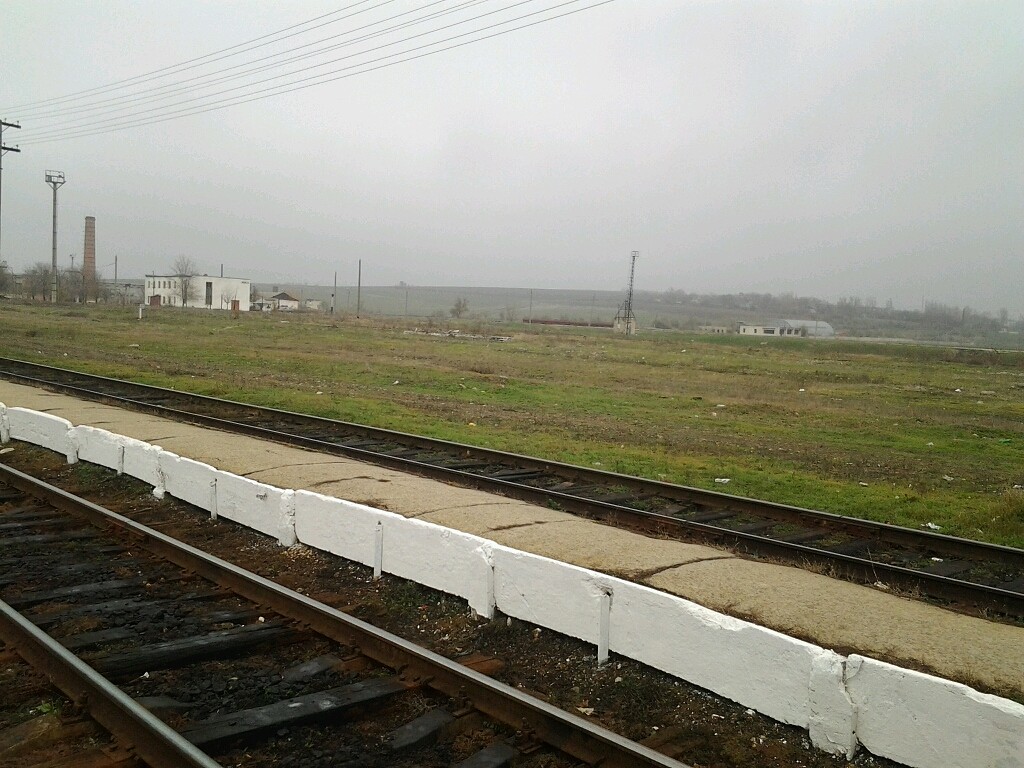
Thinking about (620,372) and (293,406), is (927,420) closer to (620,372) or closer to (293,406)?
(620,372)

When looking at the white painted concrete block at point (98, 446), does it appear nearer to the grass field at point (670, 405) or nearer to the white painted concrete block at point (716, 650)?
the grass field at point (670, 405)

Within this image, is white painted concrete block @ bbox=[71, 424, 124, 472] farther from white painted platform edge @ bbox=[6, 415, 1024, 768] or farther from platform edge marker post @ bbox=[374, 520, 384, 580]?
platform edge marker post @ bbox=[374, 520, 384, 580]

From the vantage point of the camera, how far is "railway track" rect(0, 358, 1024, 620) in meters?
8.36

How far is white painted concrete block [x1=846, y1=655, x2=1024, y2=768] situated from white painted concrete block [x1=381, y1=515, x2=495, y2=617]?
2869mm

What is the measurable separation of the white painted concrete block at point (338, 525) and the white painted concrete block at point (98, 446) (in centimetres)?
445

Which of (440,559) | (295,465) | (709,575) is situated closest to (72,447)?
(295,465)

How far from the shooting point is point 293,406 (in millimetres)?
20297

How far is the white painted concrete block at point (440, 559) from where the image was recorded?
6.67 metres

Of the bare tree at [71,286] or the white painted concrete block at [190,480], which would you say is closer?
the white painted concrete block at [190,480]

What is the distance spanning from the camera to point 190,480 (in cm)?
1009

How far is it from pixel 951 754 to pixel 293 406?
17744 millimetres

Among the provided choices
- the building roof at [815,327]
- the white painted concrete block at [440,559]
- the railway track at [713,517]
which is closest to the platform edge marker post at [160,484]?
the railway track at [713,517]

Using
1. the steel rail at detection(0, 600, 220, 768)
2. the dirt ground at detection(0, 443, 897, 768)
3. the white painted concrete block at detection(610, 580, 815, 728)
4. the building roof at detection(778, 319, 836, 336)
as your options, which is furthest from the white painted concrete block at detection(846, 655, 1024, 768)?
the building roof at detection(778, 319, 836, 336)

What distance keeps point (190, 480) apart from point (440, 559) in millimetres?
4477
